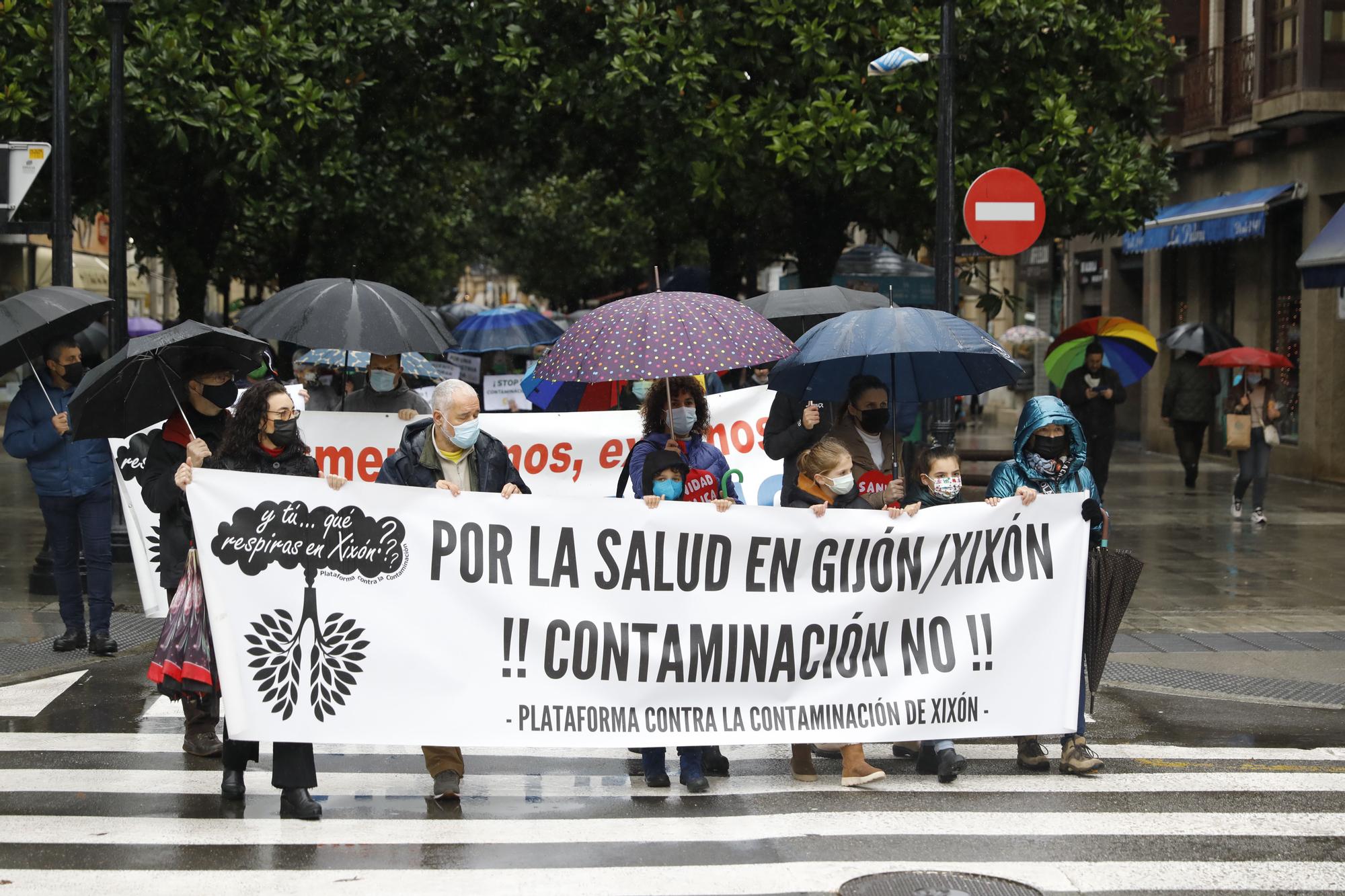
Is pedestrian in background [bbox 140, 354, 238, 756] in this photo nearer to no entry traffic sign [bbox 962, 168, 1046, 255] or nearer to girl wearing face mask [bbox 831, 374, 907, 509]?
girl wearing face mask [bbox 831, 374, 907, 509]

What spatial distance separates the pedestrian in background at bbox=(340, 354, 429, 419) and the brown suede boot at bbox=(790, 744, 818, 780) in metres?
4.02

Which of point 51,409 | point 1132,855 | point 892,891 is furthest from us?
point 51,409

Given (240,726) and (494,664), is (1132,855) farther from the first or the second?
(240,726)

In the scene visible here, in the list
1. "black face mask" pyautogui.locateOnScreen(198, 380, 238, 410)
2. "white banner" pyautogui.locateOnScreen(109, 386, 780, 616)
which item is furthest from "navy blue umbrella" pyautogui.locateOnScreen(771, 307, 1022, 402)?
"white banner" pyautogui.locateOnScreen(109, 386, 780, 616)

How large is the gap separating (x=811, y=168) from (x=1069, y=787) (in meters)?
8.70

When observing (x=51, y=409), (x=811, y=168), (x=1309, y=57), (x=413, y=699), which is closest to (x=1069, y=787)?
(x=413, y=699)

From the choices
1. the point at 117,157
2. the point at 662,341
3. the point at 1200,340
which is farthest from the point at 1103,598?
the point at 1200,340

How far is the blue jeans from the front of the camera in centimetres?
943

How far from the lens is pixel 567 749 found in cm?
766

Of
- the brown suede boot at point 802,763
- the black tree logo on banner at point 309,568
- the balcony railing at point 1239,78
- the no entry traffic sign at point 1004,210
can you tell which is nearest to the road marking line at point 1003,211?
the no entry traffic sign at point 1004,210

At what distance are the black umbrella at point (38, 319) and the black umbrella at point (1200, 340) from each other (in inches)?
572

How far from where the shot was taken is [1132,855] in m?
5.95

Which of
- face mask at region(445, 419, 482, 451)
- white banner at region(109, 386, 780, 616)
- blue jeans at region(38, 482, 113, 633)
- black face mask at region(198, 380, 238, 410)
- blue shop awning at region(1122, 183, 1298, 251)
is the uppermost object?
blue shop awning at region(1122, 183, 1298, 251)

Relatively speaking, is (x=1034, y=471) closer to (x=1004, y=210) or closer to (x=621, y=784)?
(x=621, y=784)
